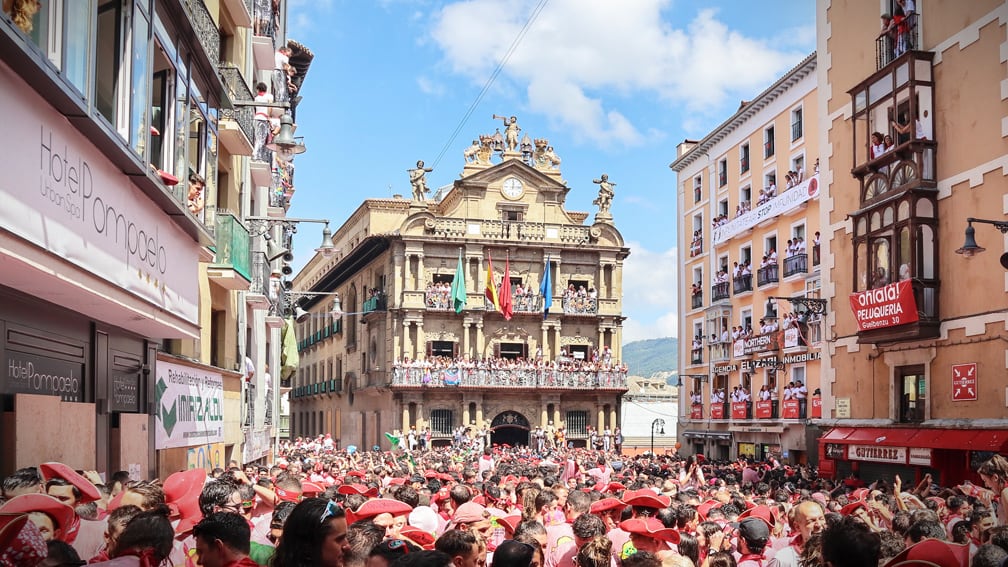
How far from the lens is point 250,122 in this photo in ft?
75.8

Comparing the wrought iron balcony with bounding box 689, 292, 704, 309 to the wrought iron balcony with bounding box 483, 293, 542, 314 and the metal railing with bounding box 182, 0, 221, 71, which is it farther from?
the metal railing with bounding box 182, 0, 221, 71

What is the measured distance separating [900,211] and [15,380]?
66.1ft

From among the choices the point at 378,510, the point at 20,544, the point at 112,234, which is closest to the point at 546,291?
the point at 112,234

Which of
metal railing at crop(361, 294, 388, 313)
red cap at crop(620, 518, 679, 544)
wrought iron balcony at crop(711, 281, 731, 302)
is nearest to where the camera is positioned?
red cap at crop(620, 518, 679, 544)

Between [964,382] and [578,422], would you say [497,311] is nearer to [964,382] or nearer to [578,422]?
[578,422]

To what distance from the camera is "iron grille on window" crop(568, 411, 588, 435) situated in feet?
187

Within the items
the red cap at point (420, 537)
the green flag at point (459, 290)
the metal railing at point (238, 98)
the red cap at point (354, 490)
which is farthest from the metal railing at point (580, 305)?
the red cap at point (420, 537)

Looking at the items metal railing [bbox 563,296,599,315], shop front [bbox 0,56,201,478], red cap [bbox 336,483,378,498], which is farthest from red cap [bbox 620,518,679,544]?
metal railing [bbox 563,296,599,315]

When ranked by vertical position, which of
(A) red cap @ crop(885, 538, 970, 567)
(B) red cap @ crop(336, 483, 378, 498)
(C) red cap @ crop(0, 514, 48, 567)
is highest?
(C) red cap @ crop(0, 514, 48, 567)

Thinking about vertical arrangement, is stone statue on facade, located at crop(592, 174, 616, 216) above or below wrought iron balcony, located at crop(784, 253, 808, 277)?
above

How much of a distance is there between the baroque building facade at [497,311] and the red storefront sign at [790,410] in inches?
820

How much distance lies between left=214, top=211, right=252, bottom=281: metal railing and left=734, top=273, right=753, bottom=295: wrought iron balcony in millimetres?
23853

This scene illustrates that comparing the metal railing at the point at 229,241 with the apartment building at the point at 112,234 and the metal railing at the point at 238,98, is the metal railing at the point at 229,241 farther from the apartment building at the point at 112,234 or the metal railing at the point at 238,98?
the metal railing at the point at 238,98

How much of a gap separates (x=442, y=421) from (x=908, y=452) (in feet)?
112
